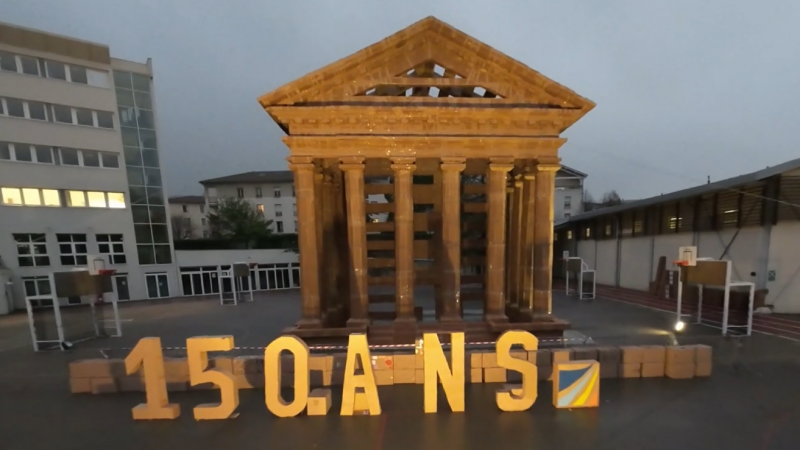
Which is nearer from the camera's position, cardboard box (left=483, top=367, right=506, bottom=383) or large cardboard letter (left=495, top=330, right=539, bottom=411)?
large cardboard letter (left=495, top=330, right=539, bottom=411)

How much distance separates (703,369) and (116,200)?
36.9 m

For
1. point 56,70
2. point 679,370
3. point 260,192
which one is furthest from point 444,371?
point 260,192

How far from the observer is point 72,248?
2569 cm

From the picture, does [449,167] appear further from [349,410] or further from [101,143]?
[101,143]

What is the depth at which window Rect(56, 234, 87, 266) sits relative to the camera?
25.4 meters

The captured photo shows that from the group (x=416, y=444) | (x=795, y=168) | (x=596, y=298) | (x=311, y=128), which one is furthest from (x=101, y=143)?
(x=795, y=168)

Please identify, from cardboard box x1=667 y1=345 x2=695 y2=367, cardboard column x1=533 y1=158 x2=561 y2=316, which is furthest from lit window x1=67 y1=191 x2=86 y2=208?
cardboard box x1=667 y1=345 x2=695 y2=367

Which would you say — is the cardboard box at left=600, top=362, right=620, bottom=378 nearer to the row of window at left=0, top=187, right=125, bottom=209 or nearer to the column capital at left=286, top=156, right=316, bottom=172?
the column capital at left=286, top=156, right=316, bottom=172

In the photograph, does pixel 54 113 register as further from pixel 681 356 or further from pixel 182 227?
pixel 681 356

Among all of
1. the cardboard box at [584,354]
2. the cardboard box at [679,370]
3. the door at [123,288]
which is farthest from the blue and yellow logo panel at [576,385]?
the door at [123,288]

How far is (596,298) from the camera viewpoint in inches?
849

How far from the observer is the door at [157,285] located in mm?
28572

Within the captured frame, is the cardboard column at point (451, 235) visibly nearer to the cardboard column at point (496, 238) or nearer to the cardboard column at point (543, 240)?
the cardboard column at point (496, 238)

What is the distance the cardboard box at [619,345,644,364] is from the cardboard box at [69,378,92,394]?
13.2 meters
